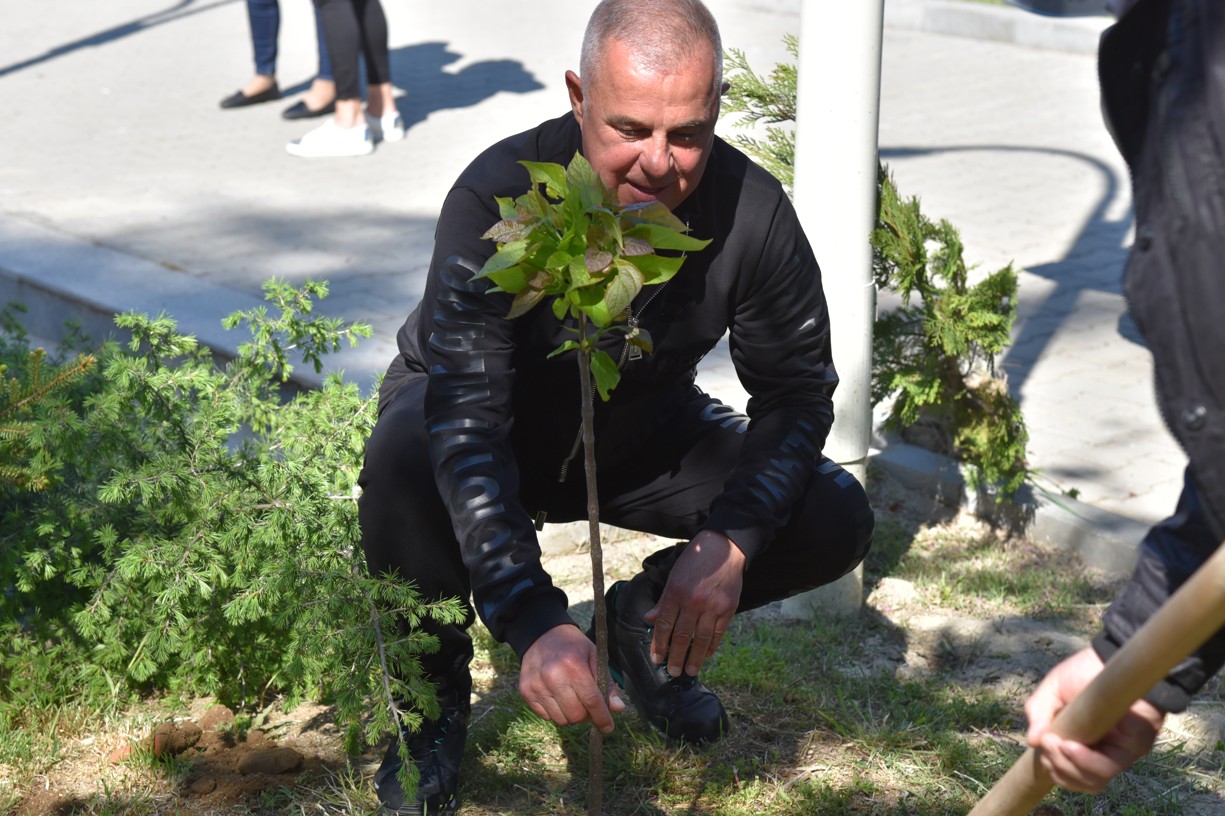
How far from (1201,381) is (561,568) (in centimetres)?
251

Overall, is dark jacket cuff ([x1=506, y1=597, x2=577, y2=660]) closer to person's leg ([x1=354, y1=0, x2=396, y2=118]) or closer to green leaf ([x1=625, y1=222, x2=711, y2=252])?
green leaf ([x1=625, y1=222, x2=711, y2=252])

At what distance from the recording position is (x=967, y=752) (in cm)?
289

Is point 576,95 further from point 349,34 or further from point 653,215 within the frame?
point 349,34

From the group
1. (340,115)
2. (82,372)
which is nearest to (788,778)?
(82,372)

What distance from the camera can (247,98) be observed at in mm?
A: 9797

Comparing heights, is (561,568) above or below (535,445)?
below

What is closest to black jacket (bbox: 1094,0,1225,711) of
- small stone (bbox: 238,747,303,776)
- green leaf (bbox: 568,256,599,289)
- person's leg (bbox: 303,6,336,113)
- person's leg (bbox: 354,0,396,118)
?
green leaf (bbox: 568,256,599,289)

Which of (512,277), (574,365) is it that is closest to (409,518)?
(574,365)

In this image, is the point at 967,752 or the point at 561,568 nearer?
the point at 967,752

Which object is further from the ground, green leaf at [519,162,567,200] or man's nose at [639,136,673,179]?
green leaf at [519,162,567,200]

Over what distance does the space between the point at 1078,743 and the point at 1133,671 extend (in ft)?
0.56

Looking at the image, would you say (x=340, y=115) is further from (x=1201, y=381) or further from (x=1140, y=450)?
(x=1201, y=381)

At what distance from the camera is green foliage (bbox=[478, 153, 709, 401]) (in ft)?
6.33

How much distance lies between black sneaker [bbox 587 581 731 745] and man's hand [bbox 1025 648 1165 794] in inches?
43.9
